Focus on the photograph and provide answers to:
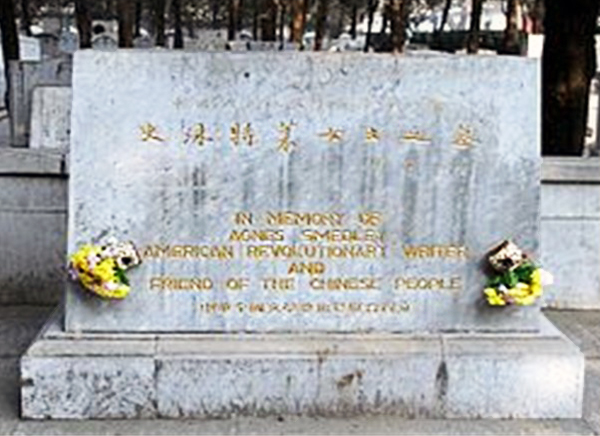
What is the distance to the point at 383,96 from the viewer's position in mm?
5281

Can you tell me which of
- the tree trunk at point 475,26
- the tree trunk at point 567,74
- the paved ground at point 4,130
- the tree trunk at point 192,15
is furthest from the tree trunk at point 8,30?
the tree trunk at point 192,15

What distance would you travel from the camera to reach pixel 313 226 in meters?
5.29

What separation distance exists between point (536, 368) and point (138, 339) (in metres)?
1.82

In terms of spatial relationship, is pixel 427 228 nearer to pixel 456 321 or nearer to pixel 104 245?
pixel 456 321

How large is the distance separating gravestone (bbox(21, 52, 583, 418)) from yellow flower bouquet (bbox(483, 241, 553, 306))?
74 mm

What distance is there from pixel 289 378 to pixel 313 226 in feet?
2.35

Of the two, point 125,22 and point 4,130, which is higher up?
point 125,22

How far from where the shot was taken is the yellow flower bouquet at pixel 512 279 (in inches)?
207

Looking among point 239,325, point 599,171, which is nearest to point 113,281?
point 239,325

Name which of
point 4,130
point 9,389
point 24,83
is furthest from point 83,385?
point 4,130

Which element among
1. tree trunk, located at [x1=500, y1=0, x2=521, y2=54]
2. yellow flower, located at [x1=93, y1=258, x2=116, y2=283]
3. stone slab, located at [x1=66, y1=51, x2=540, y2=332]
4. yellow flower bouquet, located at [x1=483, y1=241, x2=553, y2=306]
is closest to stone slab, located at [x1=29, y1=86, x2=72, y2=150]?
stone slab, located at [x1=66, y1=51, x2=540, y2=332]

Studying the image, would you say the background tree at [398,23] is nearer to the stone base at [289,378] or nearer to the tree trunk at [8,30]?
the tree trunk at [8,30]

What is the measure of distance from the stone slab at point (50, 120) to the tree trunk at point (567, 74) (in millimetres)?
4436

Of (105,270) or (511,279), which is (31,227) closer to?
(105,270)
